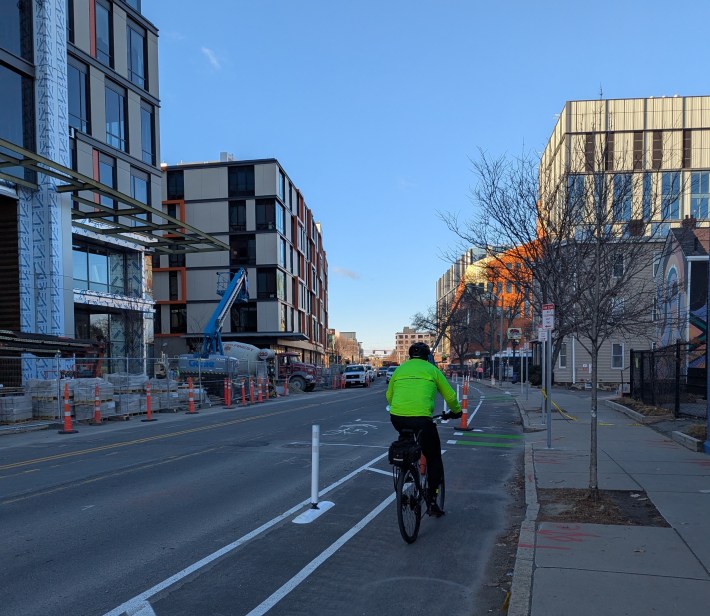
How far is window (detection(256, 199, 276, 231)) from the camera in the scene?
59.1m

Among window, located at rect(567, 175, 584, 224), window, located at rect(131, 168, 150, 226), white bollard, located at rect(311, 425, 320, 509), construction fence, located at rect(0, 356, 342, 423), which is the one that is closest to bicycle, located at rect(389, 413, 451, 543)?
white bollard, located at rect(311, 425, 320, 509)

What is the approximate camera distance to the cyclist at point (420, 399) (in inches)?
246

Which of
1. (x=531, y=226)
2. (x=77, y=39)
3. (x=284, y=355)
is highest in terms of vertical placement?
(x=77, y=39)

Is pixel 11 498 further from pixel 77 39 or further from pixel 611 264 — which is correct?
pixel 77 39

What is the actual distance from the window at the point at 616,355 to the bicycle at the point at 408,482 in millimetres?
38879

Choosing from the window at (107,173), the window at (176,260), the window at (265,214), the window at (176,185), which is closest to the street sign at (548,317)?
the window at (107,173)

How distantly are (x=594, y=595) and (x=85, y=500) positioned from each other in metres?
6.44

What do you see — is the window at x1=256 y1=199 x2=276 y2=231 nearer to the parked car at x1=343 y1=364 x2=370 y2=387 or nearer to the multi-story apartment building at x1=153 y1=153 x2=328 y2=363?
the multi-story apartment building at x1=153 y1=153 x2=328 y2=363

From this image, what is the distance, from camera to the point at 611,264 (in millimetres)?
9656

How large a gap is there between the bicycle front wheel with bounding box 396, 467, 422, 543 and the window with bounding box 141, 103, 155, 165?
34254 mm

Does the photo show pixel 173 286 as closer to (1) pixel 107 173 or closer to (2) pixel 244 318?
(2) pixel 244 318

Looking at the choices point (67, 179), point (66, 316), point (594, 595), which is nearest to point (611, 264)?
point (594, 595)

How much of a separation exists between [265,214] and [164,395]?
37110mm

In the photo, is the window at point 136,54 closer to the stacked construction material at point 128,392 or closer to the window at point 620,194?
the stacked construction material at point 128,392
